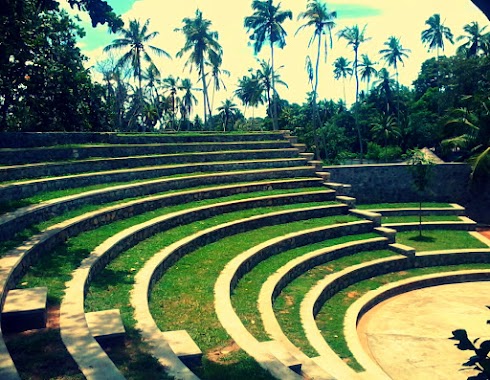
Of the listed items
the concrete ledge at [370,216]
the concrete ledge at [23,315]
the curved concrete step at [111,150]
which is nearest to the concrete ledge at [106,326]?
the concrete ledge at [23,315]

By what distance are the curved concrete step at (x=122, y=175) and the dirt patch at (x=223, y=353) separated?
7186 millimetres

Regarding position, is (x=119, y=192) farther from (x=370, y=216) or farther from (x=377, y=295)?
(x=370, y=216)

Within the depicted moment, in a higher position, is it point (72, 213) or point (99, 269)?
point (72, 213)

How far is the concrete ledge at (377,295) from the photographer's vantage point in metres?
8.21

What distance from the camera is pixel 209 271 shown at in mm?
9414

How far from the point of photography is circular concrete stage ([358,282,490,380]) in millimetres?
8297

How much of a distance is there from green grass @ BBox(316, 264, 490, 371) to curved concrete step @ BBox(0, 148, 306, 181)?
29.4ft

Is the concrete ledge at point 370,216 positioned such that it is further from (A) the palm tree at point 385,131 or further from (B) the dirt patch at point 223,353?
(A) the palm tree at point 385,131

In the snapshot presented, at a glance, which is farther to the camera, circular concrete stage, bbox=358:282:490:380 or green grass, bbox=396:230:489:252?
green grass, bbox=396:230:489:252

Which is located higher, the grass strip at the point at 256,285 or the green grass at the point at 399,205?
the green grass at the point at 399,205

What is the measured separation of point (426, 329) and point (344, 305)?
2.07 m

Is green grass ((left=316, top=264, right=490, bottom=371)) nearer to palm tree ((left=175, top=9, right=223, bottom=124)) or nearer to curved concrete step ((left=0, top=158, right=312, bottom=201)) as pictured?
curved concrete step ((left=0, top=158, right=312, bottom=201))

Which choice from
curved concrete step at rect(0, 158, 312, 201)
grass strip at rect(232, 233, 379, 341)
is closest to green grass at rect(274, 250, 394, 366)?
grass strip at rect(232, 233, 379, 341)

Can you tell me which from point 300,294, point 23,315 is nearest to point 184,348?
point 23,315
